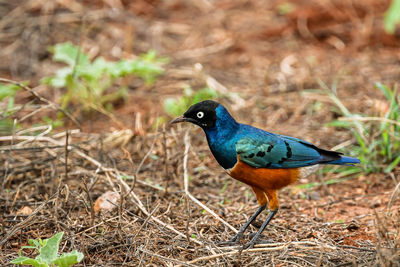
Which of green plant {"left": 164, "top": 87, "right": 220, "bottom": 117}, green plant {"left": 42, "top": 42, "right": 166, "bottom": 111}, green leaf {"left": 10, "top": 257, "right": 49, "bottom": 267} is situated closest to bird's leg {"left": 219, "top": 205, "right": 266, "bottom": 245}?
green leaf {"left": 10, "top": 257, "right": 49, "bottom": 267}

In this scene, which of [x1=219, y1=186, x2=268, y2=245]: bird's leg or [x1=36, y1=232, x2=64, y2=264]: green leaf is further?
[x1=219, y1=186, x2=268, y2=245]: bird's leg

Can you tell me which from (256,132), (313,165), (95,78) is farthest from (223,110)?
(95,78)

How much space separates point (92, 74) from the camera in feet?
19.9

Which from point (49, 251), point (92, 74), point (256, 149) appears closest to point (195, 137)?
point (92, 74)

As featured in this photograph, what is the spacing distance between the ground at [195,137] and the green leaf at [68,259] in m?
0.38

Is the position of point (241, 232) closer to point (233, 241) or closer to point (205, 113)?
point (233, 241)

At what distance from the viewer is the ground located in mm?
3596

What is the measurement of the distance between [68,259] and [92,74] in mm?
3466

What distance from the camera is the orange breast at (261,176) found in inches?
156

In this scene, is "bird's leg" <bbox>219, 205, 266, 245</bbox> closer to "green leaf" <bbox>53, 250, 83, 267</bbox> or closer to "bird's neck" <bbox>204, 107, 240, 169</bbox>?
"bird's neck" <bbox>204, 107, 240, 169</bbox>

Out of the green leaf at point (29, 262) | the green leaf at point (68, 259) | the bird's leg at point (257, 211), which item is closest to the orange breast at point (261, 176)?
the bird's leg at point (257, 211)

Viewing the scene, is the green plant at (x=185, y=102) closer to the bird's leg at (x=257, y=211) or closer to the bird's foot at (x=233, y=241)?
the bird's leg at (x=257, y=211)

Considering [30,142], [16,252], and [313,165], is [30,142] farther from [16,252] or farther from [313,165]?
[313,165]

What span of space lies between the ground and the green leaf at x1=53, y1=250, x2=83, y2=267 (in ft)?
1.25
